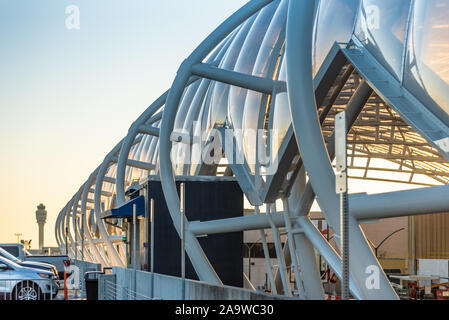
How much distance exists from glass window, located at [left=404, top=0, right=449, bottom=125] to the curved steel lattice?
0.03 meters

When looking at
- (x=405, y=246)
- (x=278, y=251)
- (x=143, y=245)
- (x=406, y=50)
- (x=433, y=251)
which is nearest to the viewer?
(x=406, y=50)

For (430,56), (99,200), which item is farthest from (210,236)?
(99,200)

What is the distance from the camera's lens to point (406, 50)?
50.7ft

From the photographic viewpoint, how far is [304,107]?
14742 millimetres

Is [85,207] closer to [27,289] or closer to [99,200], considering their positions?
[99,200]

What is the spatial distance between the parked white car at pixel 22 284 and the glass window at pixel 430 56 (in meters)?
15.3

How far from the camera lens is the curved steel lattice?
46.9ft

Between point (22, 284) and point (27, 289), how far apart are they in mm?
245

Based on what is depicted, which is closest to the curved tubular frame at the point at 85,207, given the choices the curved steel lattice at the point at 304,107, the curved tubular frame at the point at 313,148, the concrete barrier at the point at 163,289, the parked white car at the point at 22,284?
the curved steel lattice at the point at 304,107

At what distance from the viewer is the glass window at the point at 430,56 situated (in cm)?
1375

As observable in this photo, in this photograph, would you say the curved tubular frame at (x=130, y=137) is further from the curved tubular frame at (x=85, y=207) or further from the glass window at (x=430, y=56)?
the curved tubular frame at (x=85, y=207)

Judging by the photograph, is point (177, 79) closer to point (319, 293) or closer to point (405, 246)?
point (319, 293)
